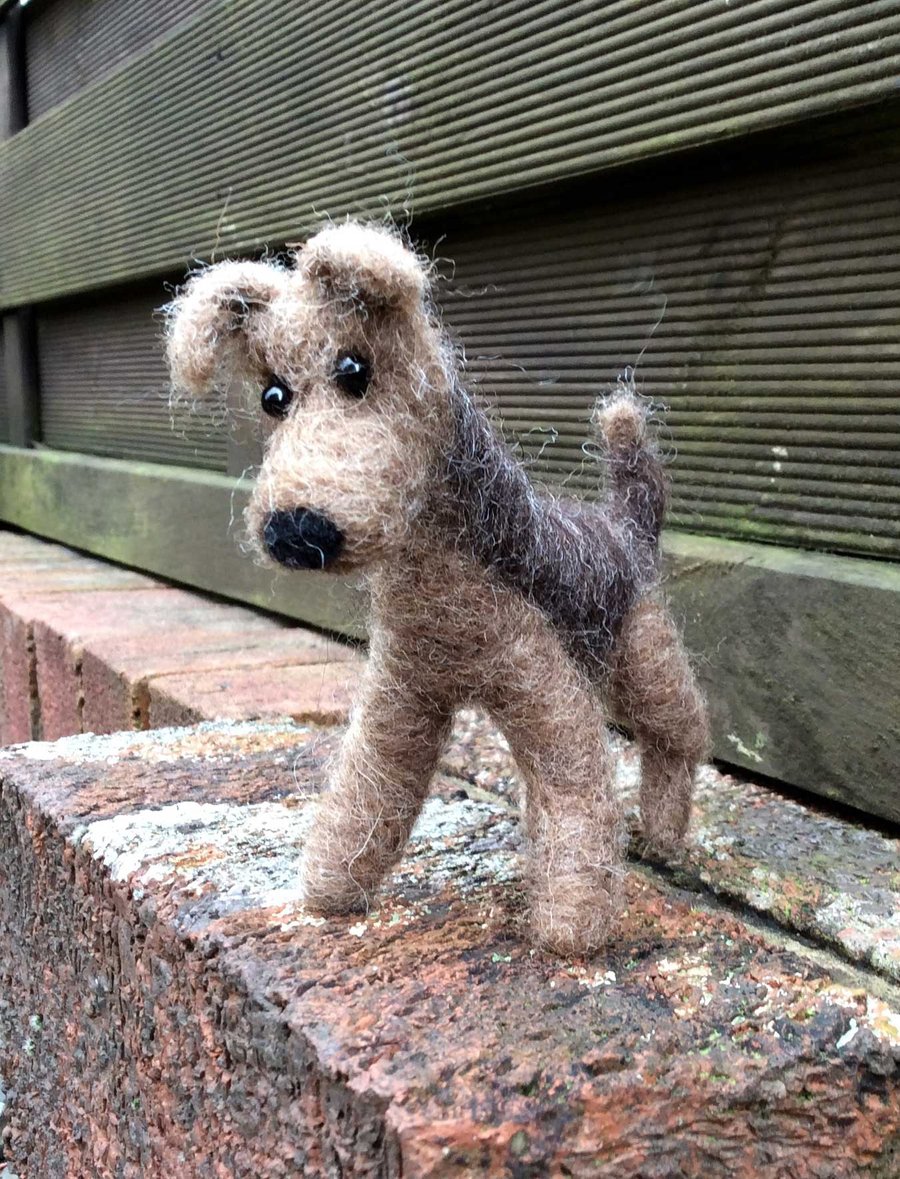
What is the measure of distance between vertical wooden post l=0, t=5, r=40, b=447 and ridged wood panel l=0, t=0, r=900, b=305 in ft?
2.74

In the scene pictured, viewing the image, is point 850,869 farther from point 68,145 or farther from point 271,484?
point 68,145

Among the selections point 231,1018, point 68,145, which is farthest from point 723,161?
point 68,145

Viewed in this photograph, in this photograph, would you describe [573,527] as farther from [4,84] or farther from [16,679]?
[4,84]

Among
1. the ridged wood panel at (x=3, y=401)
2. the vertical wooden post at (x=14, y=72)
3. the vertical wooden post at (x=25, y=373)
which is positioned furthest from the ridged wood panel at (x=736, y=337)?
the ridged wood panel at (x=3, y=401)

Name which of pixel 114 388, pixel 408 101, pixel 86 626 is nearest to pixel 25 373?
pixel 114 388

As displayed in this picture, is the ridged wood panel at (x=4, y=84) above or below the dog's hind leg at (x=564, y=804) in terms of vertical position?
above

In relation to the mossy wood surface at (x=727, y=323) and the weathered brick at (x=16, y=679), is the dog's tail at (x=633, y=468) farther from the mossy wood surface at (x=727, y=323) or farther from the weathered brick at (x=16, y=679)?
the weathered brick at (x=16, y=679)

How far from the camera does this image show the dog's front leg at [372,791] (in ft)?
2.79

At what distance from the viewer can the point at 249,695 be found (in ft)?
5.48

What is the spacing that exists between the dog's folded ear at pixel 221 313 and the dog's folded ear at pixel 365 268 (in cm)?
5

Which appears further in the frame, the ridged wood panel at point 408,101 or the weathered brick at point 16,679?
the weathered brick at point 16,679

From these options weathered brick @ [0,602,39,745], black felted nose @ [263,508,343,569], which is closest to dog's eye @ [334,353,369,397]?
black felted nose @ [263,508,343,569]

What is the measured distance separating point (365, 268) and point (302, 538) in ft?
0.61

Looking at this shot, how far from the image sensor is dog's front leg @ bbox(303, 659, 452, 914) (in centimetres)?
85
